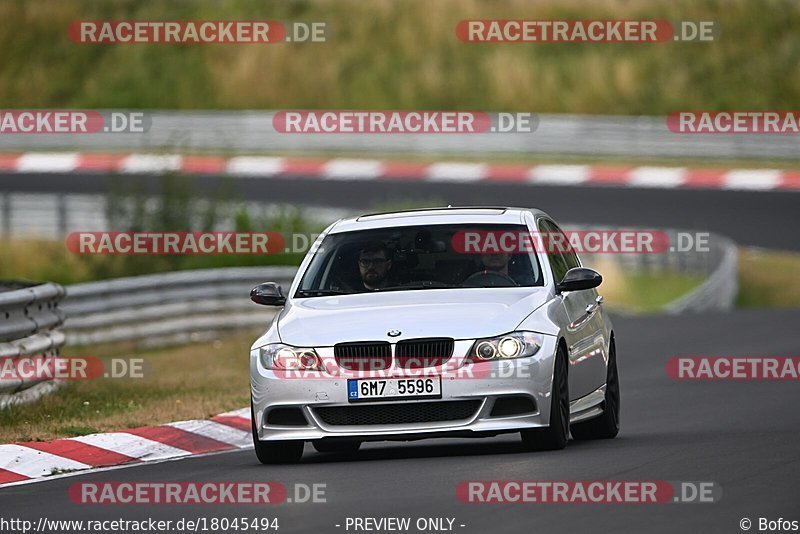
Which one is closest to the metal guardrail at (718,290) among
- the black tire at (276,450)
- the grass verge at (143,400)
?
the grass verge at (143,400)

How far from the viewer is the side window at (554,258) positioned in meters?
12.2

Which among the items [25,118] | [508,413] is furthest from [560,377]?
[25,118]

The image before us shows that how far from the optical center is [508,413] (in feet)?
35.9

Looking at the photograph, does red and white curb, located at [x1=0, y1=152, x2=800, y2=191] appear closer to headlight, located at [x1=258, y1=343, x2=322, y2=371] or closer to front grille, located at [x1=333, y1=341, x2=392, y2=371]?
headlight, located at [x1=258, y1=343, x2=322, y2=371]

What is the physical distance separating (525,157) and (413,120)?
121 inches

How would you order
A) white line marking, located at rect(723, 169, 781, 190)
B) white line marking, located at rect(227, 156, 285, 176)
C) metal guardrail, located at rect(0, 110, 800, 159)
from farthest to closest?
white line marking, located at rect(227, 156, 285, 176), metal guardrail, located at rect(0, 110, 800, 159), white line marking, located at rect(723, 169, 781, 190)

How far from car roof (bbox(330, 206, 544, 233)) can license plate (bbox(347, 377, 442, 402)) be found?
A: 5.33ft

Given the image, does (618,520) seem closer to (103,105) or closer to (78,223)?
(78,223)

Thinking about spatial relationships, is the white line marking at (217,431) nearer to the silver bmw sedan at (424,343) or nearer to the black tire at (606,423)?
the silver bmw sedan at (424,343)

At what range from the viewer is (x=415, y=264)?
39.6 ft

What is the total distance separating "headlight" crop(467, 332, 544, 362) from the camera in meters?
10.9
